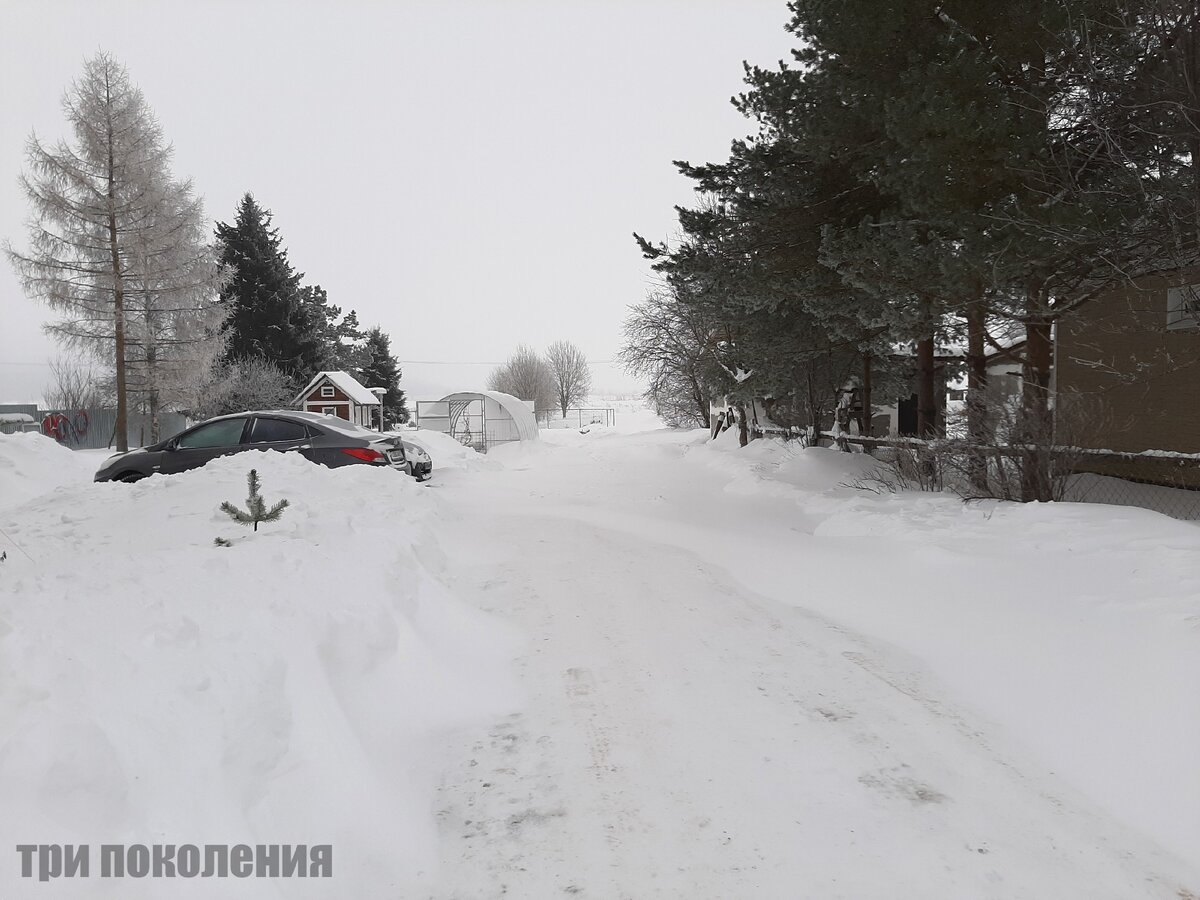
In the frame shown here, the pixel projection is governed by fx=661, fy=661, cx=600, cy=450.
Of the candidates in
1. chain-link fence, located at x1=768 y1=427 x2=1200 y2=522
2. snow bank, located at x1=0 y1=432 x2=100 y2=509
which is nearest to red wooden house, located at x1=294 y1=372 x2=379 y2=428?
snow bank, located at x1=0 y1=432 x2=100 y2=509

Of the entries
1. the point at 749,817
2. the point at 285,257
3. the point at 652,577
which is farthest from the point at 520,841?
the point at 285,257

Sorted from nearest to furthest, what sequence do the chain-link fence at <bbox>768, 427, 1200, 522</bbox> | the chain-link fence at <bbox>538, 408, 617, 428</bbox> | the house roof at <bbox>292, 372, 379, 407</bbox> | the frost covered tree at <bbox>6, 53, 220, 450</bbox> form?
the chain-link fence at <bbox>768, 427, 1200, 522</bbox>
the frost covered tree at <bbox>6, 53, 220, 450</bbox>
the house roof at <bbox>292, 372, 379, 407</bbox>
the chain-link fence at <bbox>538, 408, 617, 428</bbox>

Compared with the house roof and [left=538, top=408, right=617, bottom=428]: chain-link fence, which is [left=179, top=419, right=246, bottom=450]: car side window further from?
[left=538, top=408, right=617, bottom=428]: chain-link fence

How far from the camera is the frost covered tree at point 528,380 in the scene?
2776 inches

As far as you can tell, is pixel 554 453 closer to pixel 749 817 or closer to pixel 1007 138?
pixel 1007 138

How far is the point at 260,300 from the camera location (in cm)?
3856

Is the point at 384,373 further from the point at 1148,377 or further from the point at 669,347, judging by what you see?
the point at 1148,377

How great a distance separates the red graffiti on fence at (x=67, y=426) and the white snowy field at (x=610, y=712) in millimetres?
27819

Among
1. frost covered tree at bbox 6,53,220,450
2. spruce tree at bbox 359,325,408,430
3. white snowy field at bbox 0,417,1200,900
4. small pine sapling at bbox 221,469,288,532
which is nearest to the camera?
white snowy field at bbox 0,417,1200,900

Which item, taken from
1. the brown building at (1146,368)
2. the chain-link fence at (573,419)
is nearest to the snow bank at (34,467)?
the brown building at (1146,368)

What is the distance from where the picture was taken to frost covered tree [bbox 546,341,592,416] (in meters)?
79.9

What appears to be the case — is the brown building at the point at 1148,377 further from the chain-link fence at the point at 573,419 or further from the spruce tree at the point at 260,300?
the chain-link fence at the point at 573,419

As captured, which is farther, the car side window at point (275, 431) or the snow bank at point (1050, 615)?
the car side window at point (275, 431)

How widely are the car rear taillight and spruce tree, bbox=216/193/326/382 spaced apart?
31.9 metres
